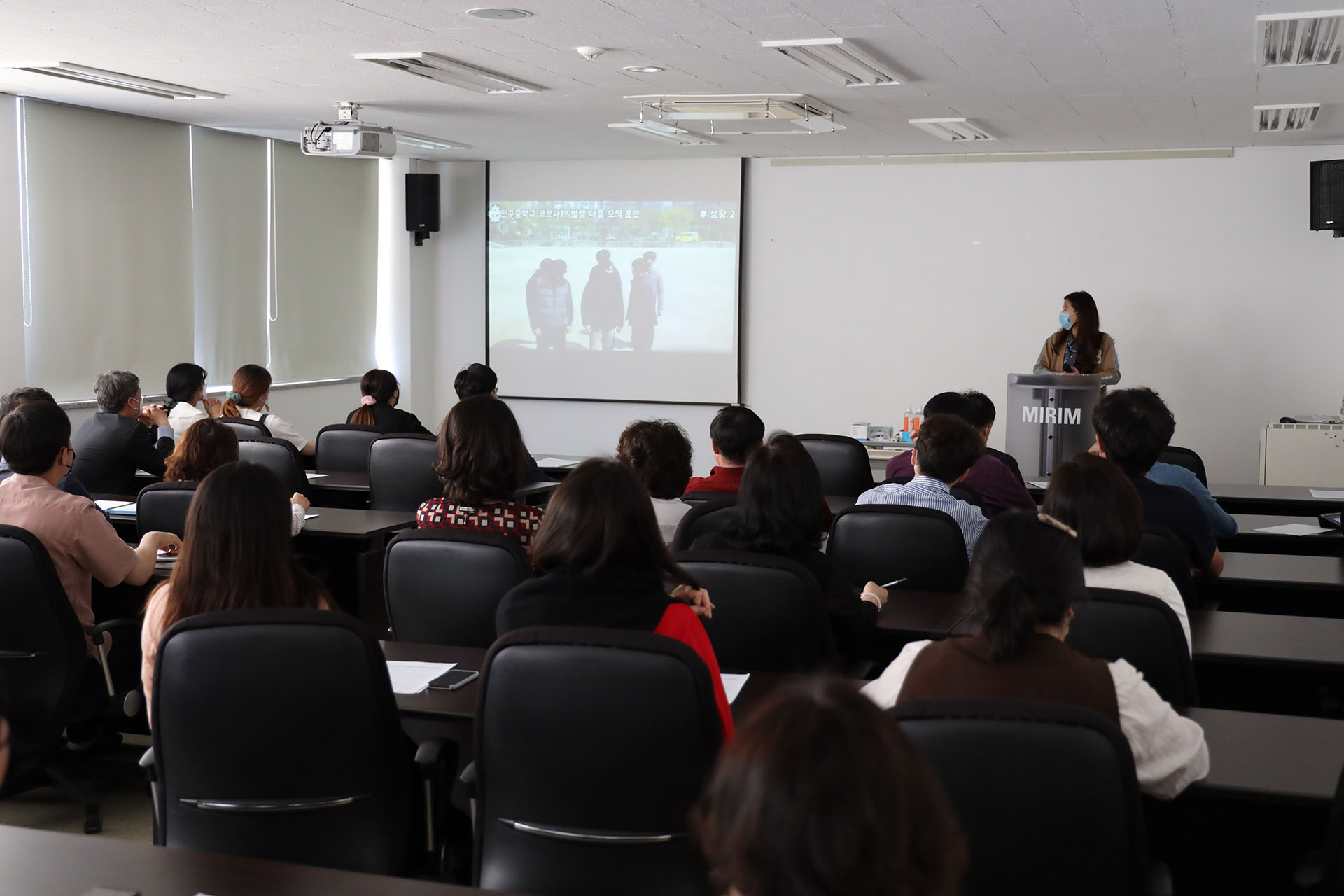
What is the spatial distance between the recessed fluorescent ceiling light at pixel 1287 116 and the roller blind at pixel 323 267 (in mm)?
7098

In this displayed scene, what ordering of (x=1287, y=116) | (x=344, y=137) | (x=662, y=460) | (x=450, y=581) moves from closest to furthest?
(x=450, y=581)
(x=662, y=460)
(x=1287, y=116)
(x=344, y=137)

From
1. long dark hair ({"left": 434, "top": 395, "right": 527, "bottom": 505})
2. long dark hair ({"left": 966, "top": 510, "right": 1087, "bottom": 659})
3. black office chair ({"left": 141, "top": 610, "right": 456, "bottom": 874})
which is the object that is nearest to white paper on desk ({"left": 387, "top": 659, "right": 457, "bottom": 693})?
black office chair ({"left": 141, "top": 610, "right": 456, "bottom": 874})

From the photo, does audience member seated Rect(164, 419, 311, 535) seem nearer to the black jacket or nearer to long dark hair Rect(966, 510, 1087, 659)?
the black jacket

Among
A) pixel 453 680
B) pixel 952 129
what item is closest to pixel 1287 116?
pixel 952 129

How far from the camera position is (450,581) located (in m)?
3.29

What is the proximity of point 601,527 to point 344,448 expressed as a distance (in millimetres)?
4558

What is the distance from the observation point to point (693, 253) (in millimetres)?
10164

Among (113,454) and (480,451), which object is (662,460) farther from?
(113,454)

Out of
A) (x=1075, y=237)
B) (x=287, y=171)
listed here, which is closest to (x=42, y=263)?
(x=287, y=171)

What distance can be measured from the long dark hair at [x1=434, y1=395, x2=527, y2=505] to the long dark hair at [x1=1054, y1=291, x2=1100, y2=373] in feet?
17.8

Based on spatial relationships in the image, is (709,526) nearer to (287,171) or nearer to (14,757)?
(14,757)

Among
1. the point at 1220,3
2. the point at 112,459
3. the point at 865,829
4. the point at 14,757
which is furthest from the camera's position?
the point at 112,459

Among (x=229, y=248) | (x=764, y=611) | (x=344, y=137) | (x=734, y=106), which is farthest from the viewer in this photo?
(x=229, y=248)

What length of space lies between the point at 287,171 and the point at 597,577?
27.6 ft
